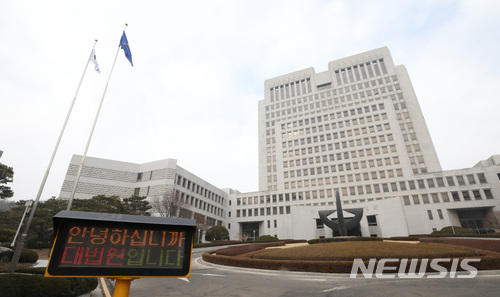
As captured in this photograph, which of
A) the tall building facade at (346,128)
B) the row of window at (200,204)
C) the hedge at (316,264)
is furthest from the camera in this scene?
the tall building facade at (346,128)

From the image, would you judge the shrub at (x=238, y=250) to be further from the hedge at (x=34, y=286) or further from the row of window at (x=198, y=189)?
the row of window at (x=198, y=189)

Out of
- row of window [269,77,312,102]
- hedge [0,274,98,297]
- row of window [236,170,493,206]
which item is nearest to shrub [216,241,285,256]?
hedge [0,274,98,297]

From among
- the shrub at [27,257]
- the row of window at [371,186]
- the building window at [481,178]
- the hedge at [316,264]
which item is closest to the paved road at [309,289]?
the hedge at [316,264]

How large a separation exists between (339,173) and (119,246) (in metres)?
66.5

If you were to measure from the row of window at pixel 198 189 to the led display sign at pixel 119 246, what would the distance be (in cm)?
5236

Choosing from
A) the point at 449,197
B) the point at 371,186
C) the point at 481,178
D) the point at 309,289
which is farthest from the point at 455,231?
the point at 309,289

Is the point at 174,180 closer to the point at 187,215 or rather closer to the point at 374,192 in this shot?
the point at 187,215

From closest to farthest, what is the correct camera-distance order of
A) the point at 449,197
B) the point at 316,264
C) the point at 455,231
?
the point at 316,264 → the point at 455,231 → the point at 449,197

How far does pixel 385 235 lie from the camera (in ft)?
144

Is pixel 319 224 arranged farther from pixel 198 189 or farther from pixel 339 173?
pixel 198 189

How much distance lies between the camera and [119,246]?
13.4 ft

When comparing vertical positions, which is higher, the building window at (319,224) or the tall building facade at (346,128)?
the tall building facade at (346,128)

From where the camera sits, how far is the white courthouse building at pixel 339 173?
50.7 metres

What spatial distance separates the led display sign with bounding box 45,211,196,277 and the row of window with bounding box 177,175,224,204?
2061 inches
